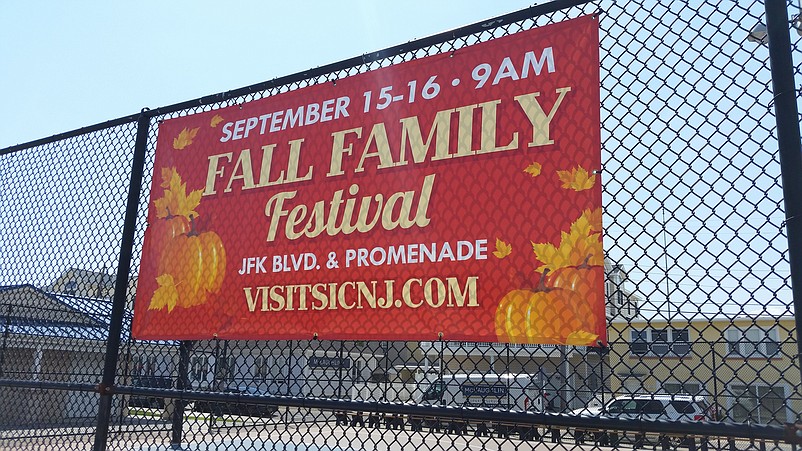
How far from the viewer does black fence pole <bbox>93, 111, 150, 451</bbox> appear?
3.43 metres

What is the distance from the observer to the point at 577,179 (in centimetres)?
234

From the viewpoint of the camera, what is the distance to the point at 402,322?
267cm

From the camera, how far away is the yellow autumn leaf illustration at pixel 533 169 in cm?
244

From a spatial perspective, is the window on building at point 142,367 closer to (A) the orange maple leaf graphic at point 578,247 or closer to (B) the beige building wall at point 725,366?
(A) the orange maple leaf graphic at point 578,247

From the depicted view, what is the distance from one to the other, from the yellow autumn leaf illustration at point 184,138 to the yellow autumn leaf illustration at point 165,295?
0.76 metres

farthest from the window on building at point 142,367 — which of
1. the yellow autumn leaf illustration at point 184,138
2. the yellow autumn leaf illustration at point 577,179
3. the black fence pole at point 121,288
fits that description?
the yellow autumn leaf illustration at point 577,179

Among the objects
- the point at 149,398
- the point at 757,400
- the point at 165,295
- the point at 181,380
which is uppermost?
the point at 165,295

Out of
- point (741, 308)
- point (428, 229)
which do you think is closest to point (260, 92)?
point (428, 229)

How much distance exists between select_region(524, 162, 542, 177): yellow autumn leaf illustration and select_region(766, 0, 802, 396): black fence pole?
2.63ft

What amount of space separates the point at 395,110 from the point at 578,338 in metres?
1.33

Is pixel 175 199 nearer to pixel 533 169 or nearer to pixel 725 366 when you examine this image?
pixel 533 169

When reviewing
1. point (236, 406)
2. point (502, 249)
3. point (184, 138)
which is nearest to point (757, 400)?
point (502, 249)

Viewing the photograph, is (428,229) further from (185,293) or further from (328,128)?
(185,293)

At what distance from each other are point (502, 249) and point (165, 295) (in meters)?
2.00
